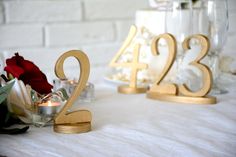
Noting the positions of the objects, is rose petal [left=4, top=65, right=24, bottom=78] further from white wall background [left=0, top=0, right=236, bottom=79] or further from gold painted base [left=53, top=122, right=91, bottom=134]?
white wall background [left=0, top=0, right=236, bottom=79]

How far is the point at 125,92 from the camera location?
106 centimetres

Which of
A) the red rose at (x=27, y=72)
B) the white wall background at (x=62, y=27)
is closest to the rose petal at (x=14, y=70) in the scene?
the red rose at (x=27, y=72)

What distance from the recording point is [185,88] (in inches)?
37.3

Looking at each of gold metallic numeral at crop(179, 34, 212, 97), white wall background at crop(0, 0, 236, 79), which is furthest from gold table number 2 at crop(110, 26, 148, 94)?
white wall background at crop(0, 0, 236, 79)

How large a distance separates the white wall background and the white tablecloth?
23.3 inches

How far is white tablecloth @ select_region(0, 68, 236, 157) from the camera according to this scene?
0.60 meters

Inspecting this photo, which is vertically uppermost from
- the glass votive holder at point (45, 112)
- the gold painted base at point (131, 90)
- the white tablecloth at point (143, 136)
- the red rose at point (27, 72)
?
the red rose at point (27, 72)

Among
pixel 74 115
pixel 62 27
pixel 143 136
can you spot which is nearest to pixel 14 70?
pixel 74 115

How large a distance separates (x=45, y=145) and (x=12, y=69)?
175 mm

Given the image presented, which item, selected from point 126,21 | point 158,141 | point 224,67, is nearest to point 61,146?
point 158,141

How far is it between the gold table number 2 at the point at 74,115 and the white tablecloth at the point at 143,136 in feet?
0.04

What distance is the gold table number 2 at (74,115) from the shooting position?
685 millimetres

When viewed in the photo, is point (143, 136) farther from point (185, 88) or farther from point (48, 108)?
point (185, 88)

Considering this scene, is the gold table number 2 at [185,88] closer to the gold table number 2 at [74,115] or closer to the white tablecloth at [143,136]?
the white tablecloth at [143,136]
